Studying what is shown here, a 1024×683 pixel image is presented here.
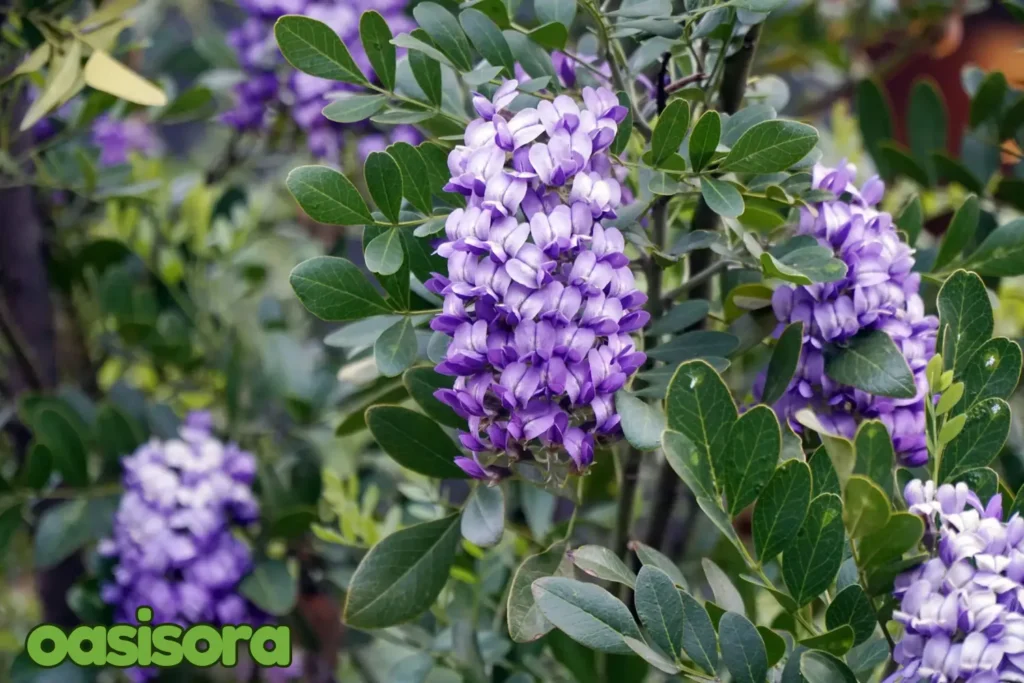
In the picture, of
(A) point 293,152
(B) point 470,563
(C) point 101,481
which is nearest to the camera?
(B) point 470,563

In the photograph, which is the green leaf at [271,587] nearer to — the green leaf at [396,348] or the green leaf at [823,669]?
the green leaf at [396,348]

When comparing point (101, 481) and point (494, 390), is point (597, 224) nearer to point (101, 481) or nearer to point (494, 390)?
point (494, 390)

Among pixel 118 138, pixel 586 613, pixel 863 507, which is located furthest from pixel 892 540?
pixel 118 138

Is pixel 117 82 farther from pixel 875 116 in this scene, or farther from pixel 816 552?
pixel 875 116

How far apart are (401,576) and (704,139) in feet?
0.78

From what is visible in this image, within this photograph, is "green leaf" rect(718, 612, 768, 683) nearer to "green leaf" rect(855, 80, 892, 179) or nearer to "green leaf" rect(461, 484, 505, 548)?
"green leaf" rect(461, 484, 505, 548)

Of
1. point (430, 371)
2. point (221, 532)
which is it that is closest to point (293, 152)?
point (221, 532)

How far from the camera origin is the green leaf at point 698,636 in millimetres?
415

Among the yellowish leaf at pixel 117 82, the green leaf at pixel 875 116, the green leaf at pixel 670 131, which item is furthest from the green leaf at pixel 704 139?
the green leaf at pixel 875 116

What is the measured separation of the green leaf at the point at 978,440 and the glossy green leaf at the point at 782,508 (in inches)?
2.7

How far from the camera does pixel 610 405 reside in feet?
1.41

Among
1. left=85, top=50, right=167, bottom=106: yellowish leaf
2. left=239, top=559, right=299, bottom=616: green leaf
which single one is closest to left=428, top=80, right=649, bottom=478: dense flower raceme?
left=85, top=50, right=167, bottom=106: yellowish leaf

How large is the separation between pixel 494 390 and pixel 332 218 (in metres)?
0.10

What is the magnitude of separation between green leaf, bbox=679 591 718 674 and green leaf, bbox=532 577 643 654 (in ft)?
0.07
